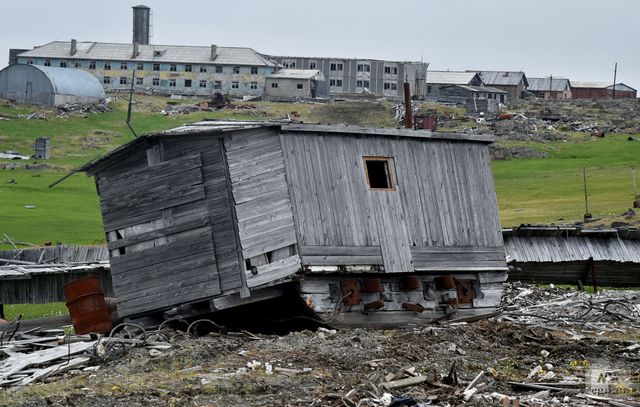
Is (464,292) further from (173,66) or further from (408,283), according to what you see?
(173,66)

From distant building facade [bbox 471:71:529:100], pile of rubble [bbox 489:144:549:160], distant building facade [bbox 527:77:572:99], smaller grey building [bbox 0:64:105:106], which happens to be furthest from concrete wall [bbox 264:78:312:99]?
Answer: pile of rubble [bbox 489:144:549:160]

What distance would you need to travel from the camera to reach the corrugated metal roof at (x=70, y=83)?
342 ft

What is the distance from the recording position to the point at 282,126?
25.5 m

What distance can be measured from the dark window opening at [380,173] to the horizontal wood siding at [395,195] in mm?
133

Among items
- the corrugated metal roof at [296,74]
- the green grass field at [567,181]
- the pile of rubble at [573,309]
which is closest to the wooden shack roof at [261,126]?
the pile of rubble at [573,309]

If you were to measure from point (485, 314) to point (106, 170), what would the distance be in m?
9.16

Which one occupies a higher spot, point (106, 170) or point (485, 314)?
point (106, 170)

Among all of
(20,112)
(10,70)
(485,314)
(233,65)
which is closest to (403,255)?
(485,314)

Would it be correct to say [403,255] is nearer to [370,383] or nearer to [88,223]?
[370,383]

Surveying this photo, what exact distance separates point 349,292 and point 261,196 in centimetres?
281

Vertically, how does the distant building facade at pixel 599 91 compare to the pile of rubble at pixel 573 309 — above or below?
below

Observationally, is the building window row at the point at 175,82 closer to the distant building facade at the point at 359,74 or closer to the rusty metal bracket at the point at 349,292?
the distant building facade at the point at 359,74

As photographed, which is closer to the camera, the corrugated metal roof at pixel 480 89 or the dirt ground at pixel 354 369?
the dirt ground at pixel 354 369

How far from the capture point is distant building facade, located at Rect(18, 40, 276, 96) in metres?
122
